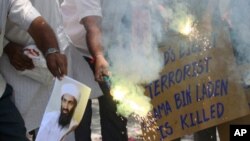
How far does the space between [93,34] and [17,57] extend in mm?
433

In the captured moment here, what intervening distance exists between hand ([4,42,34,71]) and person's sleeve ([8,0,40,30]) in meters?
0.17

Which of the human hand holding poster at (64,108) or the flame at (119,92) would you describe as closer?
the human hand holding poster at (64,108)

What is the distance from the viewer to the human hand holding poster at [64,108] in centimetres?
249

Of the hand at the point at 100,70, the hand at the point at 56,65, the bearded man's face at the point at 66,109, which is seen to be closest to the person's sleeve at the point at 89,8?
the hand at the point at 100,70

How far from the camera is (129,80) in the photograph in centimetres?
314

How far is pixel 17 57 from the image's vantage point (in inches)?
106

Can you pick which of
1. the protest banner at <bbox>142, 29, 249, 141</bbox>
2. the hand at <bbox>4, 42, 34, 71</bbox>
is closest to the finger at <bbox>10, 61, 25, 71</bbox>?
the hand at <bbox>4, 42, 34, 71</bbox>

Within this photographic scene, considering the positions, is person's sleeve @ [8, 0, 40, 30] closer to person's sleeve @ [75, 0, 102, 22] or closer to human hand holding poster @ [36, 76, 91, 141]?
human hand holding poster @ [36, 76, 91, 141]

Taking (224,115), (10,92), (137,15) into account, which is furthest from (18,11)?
(224,115)

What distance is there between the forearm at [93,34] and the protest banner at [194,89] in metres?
0.41

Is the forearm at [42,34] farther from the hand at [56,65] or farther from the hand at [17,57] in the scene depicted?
the hand at [17,57]

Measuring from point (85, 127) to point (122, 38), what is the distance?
602 millimetres

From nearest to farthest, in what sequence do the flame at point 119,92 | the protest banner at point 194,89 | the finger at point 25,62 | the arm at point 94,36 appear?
the finger at point 25,62, the arm at point 94,36, the flame at point 119,92, the protest banner at point 194,89

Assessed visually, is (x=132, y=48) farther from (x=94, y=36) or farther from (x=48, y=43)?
(x=48, y=43)
